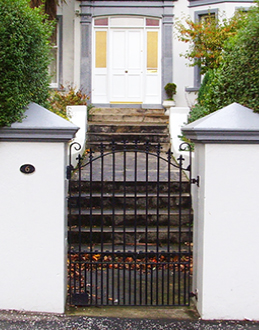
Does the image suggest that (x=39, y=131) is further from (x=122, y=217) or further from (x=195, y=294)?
(x=122, y=217)

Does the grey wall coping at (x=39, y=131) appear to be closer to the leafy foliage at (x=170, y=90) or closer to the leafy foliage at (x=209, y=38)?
the leafy foliage at (x=209, y=38)

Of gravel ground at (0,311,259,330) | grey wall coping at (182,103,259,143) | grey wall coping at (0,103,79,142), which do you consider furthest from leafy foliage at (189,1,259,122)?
gravel ground at (0,311,259,330)

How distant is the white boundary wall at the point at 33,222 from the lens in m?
4.10

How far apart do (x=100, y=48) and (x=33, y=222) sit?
1054 centimetres

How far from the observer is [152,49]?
13.7 meters

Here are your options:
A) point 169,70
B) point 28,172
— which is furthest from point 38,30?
point 169,70

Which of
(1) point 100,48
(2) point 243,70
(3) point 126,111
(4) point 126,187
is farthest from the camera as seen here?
(1) point 100,48

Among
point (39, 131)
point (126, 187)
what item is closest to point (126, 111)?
point (126, 187)

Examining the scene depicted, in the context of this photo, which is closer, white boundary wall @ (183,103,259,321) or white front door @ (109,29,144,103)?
white boundary wall @ (183,103,259,321)

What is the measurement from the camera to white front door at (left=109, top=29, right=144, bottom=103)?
13.7 metres

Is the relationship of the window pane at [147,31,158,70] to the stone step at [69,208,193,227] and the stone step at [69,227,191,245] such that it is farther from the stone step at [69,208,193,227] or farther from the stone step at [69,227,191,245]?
the stone step at [69,227,191,245]

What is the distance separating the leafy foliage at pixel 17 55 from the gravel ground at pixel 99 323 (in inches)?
72.1

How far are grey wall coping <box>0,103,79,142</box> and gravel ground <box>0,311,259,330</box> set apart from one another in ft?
5.52

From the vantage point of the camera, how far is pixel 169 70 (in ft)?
44.7
